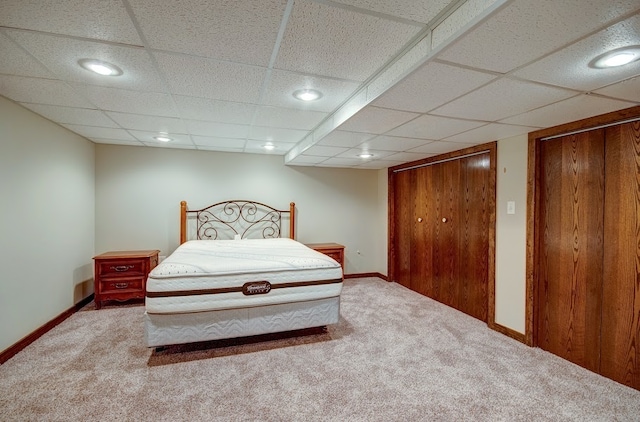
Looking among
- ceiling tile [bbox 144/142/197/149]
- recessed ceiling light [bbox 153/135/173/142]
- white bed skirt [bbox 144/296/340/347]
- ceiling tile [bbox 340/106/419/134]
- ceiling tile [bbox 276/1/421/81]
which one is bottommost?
white bed skirt [bbox 144/296/340/347]

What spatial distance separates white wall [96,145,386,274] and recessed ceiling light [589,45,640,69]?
3971mm

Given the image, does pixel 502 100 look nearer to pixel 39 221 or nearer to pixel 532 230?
pixel 532 230

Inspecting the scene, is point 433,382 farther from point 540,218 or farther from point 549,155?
point 549,155

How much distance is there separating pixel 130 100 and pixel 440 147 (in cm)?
327

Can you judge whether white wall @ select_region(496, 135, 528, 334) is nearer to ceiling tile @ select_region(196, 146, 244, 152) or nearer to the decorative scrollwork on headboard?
the decorative scrollwork on headboard

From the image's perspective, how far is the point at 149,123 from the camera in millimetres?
3092

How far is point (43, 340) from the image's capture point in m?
2.74

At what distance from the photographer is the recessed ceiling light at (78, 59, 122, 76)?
178 centimetres

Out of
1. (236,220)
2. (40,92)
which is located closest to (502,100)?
(40,92)

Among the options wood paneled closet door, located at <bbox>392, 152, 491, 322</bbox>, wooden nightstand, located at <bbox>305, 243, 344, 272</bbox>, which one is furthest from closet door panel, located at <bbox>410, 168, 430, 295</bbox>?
wooden nightstand, located at <bbox>305, 243, 344, 272</bbox>

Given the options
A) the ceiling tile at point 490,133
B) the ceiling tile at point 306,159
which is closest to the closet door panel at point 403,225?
the ceiling tile at point 306,159

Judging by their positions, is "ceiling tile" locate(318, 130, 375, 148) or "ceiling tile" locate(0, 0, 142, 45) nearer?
"ceiling tile" locate(0, 0, 142, 45)

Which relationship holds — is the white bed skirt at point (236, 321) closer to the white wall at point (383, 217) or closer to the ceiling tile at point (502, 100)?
the ceiling tile at point (502, 100)

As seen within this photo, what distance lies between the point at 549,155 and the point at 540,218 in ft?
1.94
